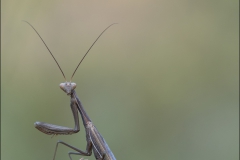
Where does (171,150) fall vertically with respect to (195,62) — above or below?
below

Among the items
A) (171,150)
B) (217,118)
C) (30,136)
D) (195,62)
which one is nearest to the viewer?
(30,136)

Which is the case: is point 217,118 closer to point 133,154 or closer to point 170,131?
point 170,131

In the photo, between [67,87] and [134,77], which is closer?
[67,87]

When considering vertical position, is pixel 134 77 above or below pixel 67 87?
below

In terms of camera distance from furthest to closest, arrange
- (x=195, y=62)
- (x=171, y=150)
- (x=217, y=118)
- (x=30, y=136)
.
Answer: (x=195, y=62) < (x=217, y=118) < (x=171, y=150) < (x=30, y=136)

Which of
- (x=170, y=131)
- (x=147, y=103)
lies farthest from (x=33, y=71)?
(x=170, y=131)

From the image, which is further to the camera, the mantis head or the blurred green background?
the blurred green background

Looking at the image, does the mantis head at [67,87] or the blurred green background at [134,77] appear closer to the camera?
the mantis head at [67,87]

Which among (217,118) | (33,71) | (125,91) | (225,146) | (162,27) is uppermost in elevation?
(162,27)
